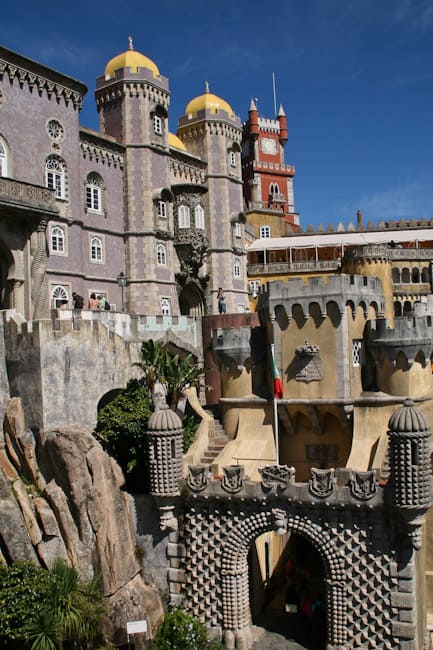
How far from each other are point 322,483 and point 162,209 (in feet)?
79.1

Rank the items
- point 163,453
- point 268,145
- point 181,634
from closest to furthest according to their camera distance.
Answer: point 181,634 → point 163,453 → point 268,145

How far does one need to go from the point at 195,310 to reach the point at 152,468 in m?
22.7

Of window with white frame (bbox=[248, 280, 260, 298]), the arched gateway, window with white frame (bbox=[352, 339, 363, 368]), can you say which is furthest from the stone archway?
window with white frame (bbox=[248, 280, 260, 298])

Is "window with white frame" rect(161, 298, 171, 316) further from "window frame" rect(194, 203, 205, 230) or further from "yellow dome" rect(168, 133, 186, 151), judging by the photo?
"yellow dome" rect(168, 133, 186, 151)

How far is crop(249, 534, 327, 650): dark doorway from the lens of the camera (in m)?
25.8

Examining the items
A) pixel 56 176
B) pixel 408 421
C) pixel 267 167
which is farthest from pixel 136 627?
pixel 267 167

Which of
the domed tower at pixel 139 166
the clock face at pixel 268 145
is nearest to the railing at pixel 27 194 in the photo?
the domed tower at pixel 139 166

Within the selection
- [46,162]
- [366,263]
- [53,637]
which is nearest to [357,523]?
[53,637]

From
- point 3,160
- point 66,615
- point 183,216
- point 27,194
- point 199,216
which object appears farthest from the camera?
point 199,216

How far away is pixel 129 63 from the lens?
42000 mm

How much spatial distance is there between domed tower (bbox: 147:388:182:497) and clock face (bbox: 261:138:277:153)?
5959 cm

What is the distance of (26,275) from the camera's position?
106ft

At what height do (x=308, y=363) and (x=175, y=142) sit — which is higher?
(x=175, y=142)

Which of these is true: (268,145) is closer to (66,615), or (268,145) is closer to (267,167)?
(267,167)
